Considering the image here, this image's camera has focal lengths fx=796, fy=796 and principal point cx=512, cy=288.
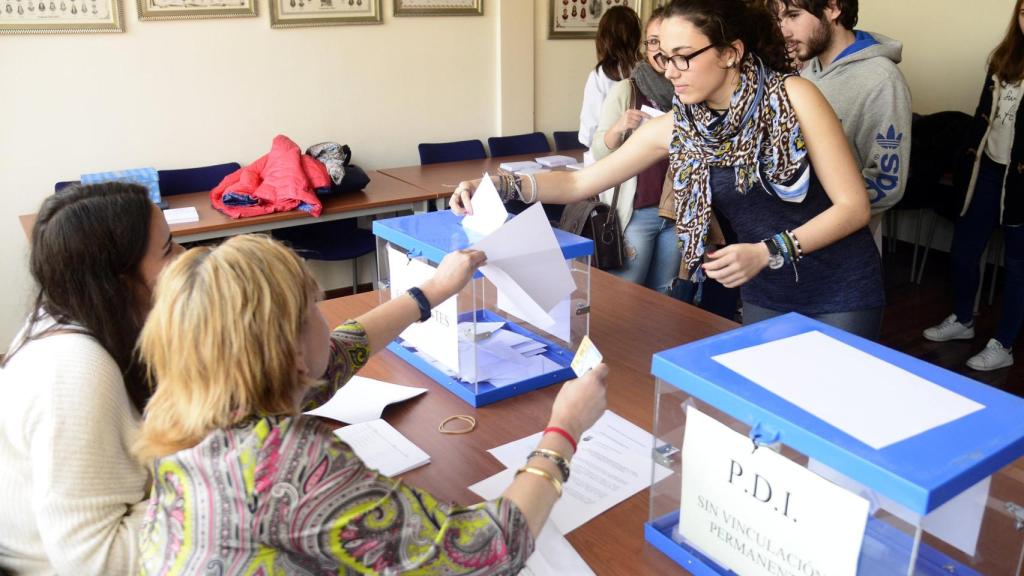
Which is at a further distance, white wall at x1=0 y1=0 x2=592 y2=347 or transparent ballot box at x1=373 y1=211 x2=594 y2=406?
white wall at x1=0 y1=0 x2=592 y2=347

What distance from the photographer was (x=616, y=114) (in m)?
2.97

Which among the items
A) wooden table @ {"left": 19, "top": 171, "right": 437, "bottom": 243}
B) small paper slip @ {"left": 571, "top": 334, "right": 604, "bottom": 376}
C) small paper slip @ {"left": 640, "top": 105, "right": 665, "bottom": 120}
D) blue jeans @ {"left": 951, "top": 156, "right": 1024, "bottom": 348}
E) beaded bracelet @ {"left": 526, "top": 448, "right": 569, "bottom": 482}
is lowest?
blue jeans @ {"left": 951, "top": 156, "right": 1024, "bottom": 348}

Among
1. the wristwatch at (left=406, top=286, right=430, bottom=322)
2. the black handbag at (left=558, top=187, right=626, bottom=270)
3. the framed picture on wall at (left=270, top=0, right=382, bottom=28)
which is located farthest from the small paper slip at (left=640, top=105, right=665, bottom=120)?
the framed picture on wall at (left=270, top=0, right=382, bottom=28)

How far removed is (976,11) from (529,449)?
482 cm

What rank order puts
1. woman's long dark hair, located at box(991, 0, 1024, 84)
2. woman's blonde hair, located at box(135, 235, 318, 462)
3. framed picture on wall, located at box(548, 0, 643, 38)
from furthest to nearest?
framed picture on wall, located at box(548, 0, 643, 38)
woman's long dark hair, located at box(991, 0, 1024, 84)
woman's blonde hair, located at box(135, 235, 318, 462)

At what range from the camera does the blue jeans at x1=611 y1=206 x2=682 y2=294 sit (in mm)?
2908

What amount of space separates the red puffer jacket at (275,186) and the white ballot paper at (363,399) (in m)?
2.09

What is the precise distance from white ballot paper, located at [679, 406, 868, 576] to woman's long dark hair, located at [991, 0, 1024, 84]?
333 cm

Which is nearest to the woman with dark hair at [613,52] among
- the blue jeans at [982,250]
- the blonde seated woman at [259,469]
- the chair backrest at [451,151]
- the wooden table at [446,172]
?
the wooden table at [446,172]

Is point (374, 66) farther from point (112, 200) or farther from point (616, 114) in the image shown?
point (112, 200)

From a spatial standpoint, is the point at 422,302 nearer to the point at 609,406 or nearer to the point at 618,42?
the point at 609,406

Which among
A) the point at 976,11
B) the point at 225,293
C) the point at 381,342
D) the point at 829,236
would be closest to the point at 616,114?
the point at 829,236

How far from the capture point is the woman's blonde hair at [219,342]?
2.97 feet

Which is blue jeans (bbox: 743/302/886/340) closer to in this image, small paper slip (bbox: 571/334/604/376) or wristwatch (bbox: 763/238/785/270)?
wristwatch (bbox: 763/238/785/270)
